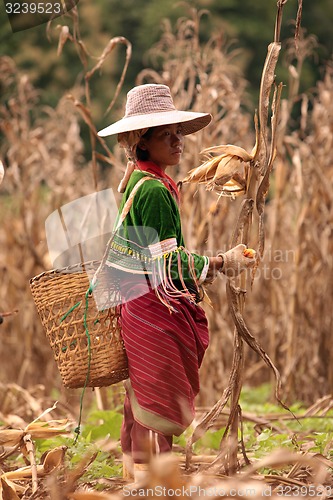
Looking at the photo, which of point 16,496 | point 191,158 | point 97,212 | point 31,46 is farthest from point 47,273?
point 31,46

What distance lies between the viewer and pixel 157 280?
83.7 inches

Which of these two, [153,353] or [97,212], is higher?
[97,212]

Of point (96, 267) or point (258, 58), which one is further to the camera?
point (258, 58)

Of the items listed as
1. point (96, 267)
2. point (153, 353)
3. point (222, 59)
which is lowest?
point (153, 353)

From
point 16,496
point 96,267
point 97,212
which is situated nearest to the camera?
point 16,496

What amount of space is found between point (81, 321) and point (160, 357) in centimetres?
24

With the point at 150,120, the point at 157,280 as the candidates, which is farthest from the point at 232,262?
the point at 150,120

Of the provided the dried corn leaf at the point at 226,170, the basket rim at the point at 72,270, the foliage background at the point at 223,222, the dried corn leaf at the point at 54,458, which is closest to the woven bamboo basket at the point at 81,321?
the basket rim at the point at 72,270

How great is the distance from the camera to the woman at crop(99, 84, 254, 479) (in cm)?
211

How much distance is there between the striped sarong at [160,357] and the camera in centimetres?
215

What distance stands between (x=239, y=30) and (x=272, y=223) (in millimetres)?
10422

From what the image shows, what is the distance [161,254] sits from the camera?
82.6 inches

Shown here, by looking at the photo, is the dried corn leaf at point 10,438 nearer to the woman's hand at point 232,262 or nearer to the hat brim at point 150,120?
the woman's hand at point 232,262

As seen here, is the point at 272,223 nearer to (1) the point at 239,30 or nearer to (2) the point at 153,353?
(2) the point at 153,353
